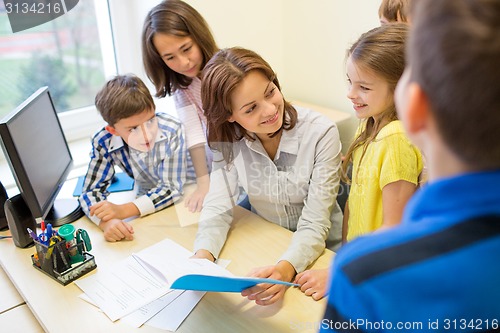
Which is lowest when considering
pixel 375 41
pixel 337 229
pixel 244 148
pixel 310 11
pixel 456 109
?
pixel 337 229

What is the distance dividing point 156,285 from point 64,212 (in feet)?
1.75

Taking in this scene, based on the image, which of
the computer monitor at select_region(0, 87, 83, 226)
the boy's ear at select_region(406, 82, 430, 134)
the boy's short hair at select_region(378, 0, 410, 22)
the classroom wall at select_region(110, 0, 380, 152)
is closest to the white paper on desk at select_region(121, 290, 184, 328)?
the computer monitor at select_region(0, 87, 83, 226)

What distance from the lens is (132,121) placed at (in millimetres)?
1464

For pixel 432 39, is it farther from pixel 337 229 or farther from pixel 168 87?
pixel 168 87

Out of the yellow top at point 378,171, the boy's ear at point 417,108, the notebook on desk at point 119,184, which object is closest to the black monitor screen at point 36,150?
the notebook on desk at point 119,184

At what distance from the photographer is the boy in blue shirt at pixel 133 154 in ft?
4.72

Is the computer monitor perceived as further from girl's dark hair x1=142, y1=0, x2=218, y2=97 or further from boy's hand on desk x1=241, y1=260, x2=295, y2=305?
boy's hand on desk x1=241, y1=260, x2=295, y2=305

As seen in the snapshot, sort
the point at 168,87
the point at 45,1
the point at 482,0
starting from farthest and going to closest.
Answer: the point at 45,1 < the point at 168,87 < the point at 482,0

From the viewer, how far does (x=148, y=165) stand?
158 centimetres

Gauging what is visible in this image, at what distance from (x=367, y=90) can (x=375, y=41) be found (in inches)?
4.7

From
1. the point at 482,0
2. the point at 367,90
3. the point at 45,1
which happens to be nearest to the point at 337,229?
the point at 367,90

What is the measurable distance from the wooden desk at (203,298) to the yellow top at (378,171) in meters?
0.14

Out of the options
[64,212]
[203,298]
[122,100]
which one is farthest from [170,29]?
[203,298]

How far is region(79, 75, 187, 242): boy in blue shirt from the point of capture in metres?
1.44
